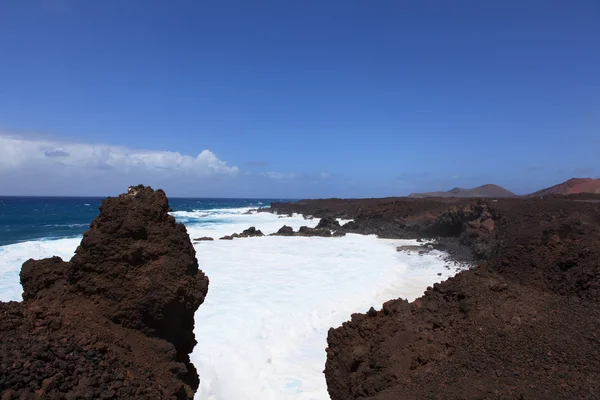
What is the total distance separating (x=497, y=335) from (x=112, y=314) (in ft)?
11.2

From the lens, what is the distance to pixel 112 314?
337 centimetres

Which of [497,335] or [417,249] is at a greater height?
[497,335]

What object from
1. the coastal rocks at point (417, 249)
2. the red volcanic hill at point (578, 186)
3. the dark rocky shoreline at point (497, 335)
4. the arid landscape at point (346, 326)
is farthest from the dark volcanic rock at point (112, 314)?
the red volcanic hill at point (578, 186)

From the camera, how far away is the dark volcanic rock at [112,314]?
2.48m

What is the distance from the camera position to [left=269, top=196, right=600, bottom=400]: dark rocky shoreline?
3.11 meters

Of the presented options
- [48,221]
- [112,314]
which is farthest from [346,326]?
[48,221]

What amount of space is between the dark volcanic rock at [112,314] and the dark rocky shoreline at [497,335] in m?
1.82

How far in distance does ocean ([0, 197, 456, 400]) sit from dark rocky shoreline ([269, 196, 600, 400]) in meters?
2.54

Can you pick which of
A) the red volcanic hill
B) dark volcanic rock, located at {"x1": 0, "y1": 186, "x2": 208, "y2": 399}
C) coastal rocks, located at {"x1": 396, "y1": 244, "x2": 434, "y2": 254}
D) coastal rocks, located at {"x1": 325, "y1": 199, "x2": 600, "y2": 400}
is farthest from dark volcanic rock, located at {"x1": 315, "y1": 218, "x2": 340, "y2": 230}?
the red volcanic hill

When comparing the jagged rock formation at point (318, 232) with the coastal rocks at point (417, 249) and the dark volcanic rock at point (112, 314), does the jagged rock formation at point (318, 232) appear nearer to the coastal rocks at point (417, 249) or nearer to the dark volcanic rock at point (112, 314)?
the coastal rocks at point (417, 249)

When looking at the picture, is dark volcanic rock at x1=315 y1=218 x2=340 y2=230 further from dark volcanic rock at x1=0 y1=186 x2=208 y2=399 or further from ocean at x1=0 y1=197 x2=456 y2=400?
dark volcanic rock at x1=0 y1=186 x2=208 y2=399

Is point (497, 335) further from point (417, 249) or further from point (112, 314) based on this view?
point (417, 249)

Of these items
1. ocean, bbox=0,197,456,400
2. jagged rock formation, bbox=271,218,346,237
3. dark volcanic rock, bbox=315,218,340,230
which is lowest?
ocean, bbox=0,197,456,400

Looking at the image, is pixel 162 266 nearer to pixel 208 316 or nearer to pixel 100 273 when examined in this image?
pixel 100 273
